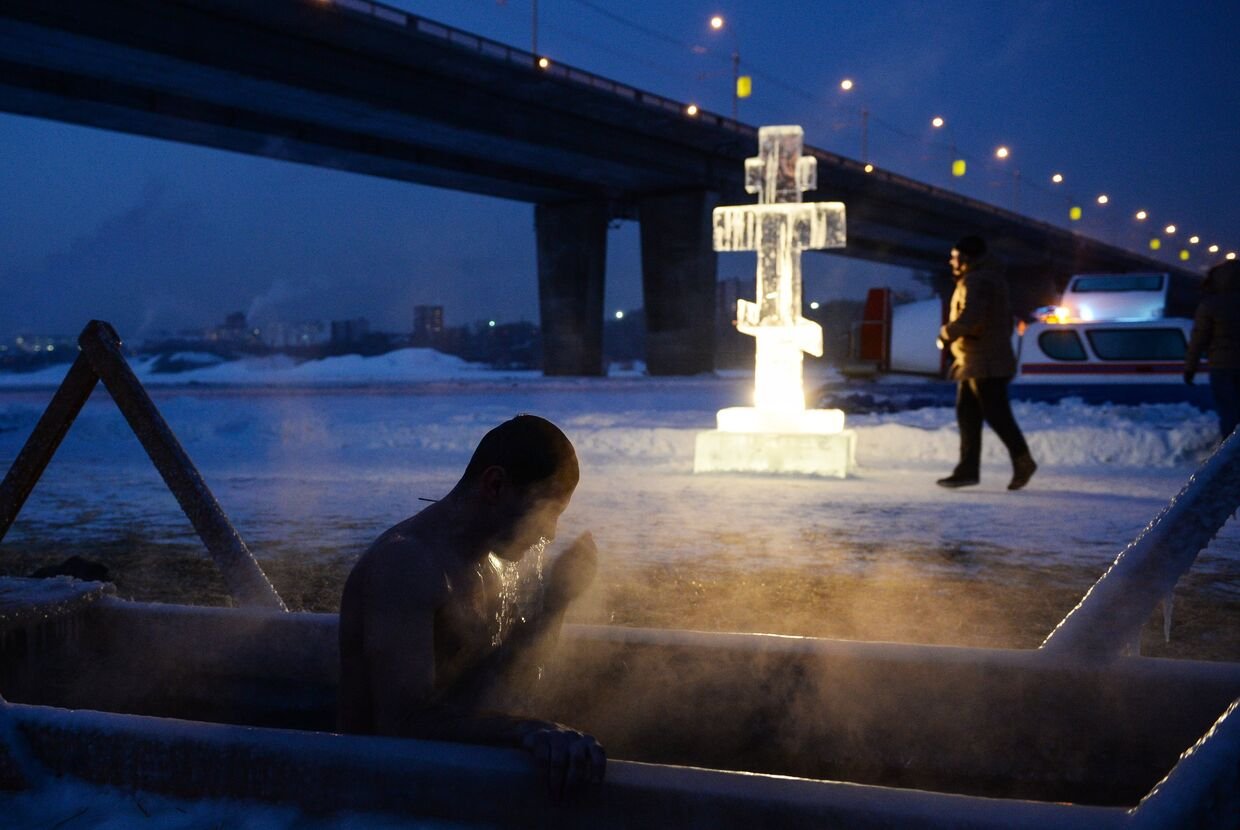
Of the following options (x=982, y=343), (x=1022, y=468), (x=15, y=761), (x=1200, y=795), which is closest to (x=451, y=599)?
(x=15, y=761)

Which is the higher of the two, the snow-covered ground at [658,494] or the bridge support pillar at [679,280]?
the bridge support pillar at [679,280]

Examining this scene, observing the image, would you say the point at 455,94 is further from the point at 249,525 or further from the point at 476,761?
the point at 476,761

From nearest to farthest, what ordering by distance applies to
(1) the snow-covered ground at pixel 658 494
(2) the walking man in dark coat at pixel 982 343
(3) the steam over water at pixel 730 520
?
1. (3) the steam over water at pixel 730 520
2. (1) the snow-covered ground at pixel 658 494
3. (2) the walking man in dark coat at pixel 982 343

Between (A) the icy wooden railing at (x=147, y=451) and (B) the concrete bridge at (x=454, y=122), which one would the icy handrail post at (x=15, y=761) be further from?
(B) the concrete bridge at (x=454, y=122)

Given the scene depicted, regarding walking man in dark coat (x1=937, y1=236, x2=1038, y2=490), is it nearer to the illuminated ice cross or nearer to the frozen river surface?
the frozen river surface

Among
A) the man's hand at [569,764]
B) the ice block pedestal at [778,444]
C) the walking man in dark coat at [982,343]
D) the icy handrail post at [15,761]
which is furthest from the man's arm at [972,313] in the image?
the icy handrail post at [15,761]

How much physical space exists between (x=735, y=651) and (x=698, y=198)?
37087 millimetres

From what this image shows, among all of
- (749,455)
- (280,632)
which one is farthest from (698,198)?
(280,632)

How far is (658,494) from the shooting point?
8.05 meters

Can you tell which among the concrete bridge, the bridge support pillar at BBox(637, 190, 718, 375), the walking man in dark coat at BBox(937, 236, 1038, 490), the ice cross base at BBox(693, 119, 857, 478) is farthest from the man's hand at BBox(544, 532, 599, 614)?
the bridge support pillar at BBox(637, 190, 718, 375)

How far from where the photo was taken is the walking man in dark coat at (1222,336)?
24.8 ft

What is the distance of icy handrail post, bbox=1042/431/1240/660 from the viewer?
202 cm

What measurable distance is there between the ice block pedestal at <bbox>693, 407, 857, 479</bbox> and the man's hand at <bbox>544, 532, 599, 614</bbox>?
715 centimetres

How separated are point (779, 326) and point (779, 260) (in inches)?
25.4
